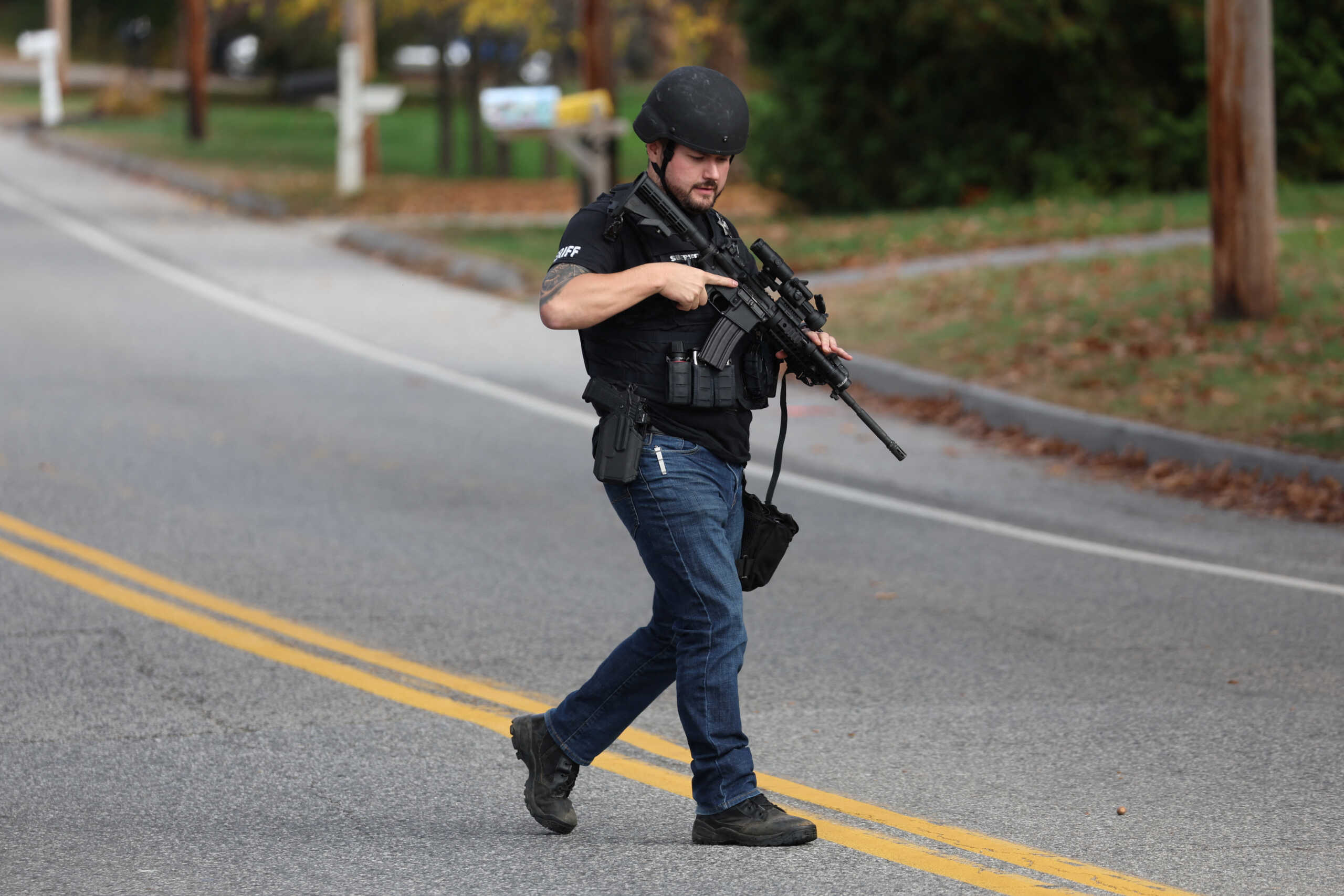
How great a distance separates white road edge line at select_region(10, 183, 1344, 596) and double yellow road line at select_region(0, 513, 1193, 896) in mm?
3302

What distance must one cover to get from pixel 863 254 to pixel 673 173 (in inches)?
500

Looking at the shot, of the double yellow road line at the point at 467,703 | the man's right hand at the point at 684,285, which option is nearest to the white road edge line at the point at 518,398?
the double yellow road line at the point at 467,703

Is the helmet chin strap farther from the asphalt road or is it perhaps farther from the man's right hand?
the asphalt road

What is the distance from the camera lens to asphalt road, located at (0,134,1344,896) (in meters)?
4.76

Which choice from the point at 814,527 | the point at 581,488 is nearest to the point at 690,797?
the point at 814,527

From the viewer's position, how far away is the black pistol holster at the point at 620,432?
15.0 ft

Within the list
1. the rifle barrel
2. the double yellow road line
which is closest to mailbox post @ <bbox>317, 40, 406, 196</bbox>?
the double yellow road line

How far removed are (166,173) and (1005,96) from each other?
41.9 ft

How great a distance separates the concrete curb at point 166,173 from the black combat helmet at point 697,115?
63.0 feet

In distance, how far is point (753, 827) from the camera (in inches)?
186

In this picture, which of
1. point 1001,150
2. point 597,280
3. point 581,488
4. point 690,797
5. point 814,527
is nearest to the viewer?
point 597,280

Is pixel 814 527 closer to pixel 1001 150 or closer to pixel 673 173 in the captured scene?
pixel 673 173

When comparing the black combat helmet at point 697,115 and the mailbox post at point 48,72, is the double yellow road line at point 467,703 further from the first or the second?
the mailbox post at point 48,72

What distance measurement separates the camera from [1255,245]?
40.2ft
